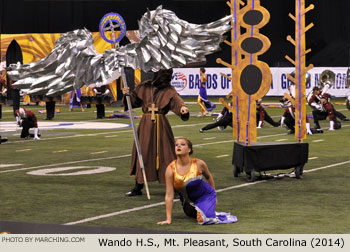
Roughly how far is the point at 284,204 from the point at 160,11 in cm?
351

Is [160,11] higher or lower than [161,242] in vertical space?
higher

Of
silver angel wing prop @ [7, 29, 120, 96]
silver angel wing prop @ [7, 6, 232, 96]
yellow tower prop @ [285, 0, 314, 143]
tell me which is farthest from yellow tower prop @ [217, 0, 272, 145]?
silver angel wing prop @ [7, 29, 120, 96]

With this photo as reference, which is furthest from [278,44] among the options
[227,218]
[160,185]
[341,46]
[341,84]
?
[227,218]

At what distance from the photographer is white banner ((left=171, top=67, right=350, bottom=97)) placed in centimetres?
4809

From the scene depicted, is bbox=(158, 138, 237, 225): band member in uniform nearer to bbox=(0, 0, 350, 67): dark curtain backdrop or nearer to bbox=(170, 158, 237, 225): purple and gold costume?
bbox=(170, 158, 237, 225): purple and gold costume

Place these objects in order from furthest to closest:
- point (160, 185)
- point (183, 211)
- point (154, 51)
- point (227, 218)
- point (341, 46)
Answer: point (341, 46), point (160, 185), point (154, 51), point (183, 211), point (227, 218)

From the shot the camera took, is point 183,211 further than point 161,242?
Yes

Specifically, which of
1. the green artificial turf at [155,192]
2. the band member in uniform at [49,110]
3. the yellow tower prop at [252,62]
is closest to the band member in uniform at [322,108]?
the green artificial turf at [155,192]

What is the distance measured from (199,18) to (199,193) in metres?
48.6

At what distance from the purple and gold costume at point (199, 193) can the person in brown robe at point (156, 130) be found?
226 centimetres

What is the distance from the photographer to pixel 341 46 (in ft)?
190

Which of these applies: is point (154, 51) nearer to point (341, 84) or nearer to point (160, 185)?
point (160, 185)

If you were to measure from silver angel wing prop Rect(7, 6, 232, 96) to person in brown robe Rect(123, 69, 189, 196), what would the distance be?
0.32 m

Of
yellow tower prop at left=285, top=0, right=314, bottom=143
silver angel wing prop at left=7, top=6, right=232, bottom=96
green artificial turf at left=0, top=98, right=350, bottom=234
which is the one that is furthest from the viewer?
yellow tower prop at left=285, top=0, right=314, bottom=143
